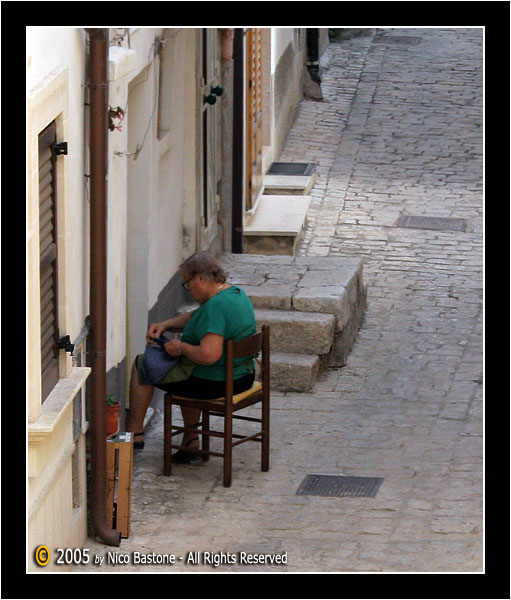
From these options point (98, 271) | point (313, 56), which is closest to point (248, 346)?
point (98, 271)

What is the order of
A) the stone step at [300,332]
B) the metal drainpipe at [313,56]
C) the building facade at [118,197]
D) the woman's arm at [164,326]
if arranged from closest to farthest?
1. the building facade at [118,197]
2. the woman's arm at [164,326]
3. the stone step at [300,332]
4. the metal drainpipe at [313,56]

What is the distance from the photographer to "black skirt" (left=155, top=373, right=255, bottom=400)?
7816 mm

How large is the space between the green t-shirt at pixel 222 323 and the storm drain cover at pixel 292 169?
24.7ft

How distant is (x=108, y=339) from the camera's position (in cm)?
771

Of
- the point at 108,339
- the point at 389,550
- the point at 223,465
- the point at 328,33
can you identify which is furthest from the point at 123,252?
the point at 328,33

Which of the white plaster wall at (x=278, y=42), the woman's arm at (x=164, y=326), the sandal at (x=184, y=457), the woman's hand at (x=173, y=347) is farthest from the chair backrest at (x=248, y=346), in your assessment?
the white plaster wall at (x=278, y=42)

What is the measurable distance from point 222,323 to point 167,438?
A: 859 mm

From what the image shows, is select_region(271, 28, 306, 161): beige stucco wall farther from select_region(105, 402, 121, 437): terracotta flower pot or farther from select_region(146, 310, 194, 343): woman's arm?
A: select_region(105, 402, 121, 437): terracotta flower pot

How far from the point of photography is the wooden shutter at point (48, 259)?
6.06 m

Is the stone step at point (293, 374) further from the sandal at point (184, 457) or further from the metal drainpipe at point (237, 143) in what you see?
the metal drainpipe at point (237, 143)

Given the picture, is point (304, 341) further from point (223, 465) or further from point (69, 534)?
point (69, 534)

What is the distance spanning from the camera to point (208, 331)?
7.61 metres

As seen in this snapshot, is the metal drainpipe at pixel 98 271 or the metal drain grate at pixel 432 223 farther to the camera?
the metal drain grate at pixel 432 223

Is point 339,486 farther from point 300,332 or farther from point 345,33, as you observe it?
point 345,33
